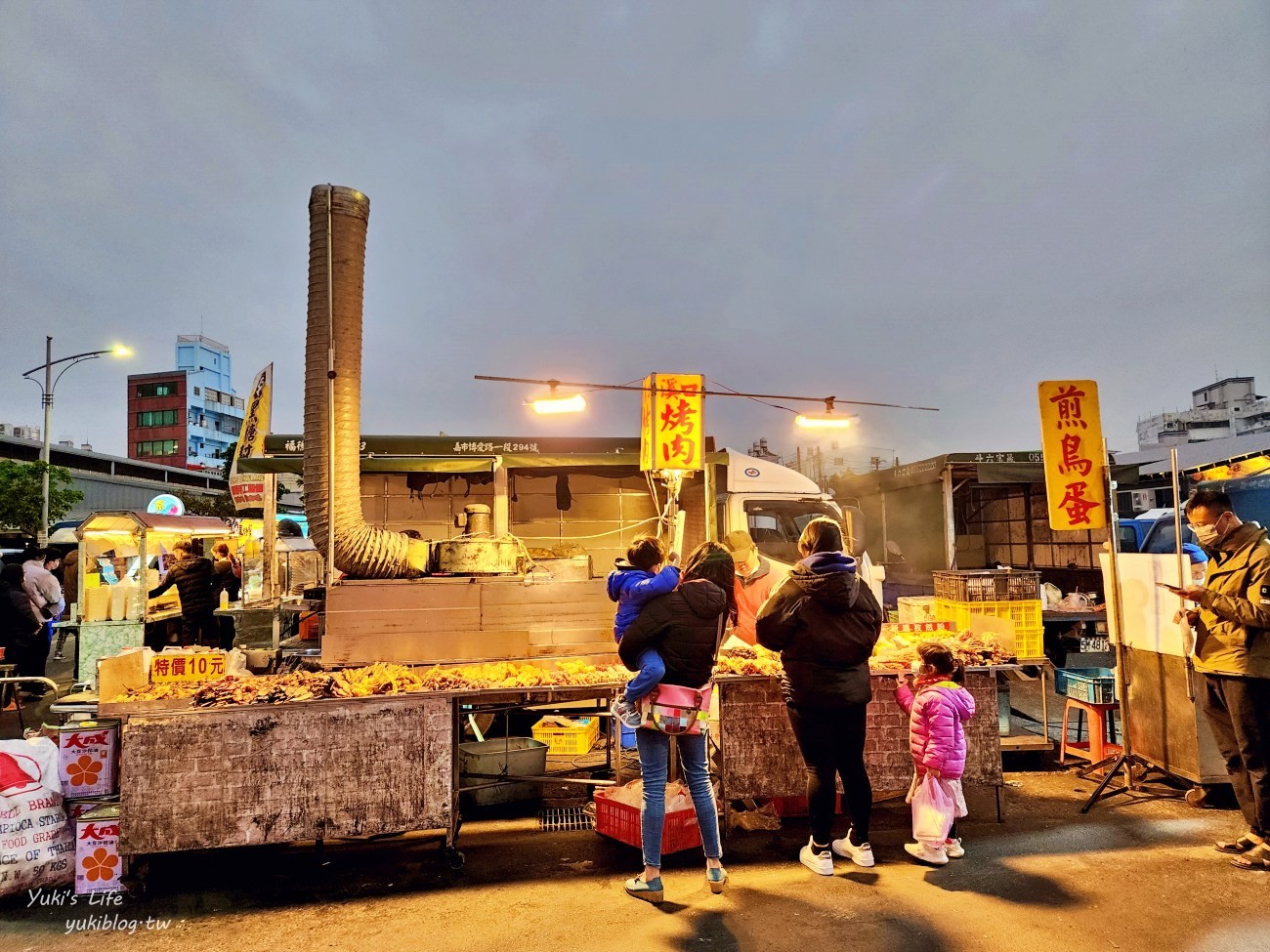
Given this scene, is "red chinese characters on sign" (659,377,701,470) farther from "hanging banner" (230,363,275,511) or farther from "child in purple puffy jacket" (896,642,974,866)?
"hanging banner" (230,363,275,511)

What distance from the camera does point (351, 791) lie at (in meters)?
4.55

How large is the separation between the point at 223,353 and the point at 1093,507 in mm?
101384

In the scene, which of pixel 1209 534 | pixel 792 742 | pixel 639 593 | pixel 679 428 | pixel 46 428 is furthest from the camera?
pixel 46 428

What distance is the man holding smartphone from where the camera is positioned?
4.49 metres

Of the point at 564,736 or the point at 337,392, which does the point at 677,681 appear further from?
the point at 337,392

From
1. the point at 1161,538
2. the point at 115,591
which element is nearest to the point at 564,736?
the point at 115,591

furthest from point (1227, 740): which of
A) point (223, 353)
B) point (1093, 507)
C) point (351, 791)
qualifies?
point (223, 353)

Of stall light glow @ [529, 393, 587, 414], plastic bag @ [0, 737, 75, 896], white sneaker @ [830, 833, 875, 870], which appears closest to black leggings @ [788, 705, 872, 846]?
white sneaker @ [830, 833, 875, 870]

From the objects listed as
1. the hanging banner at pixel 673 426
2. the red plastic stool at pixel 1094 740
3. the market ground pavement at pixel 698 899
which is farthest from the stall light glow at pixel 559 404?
the red plastic stool at pixel 1094 740

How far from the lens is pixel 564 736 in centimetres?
717

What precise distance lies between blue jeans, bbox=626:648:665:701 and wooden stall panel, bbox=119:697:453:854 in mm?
1388

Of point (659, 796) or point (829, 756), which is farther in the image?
point (829, 756)

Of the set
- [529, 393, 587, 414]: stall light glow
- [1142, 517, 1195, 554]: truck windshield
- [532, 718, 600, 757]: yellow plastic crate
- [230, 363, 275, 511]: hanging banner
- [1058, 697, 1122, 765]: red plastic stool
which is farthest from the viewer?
[1142, 517, 1195, 554]: truck windshield

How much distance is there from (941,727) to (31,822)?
5590mm
